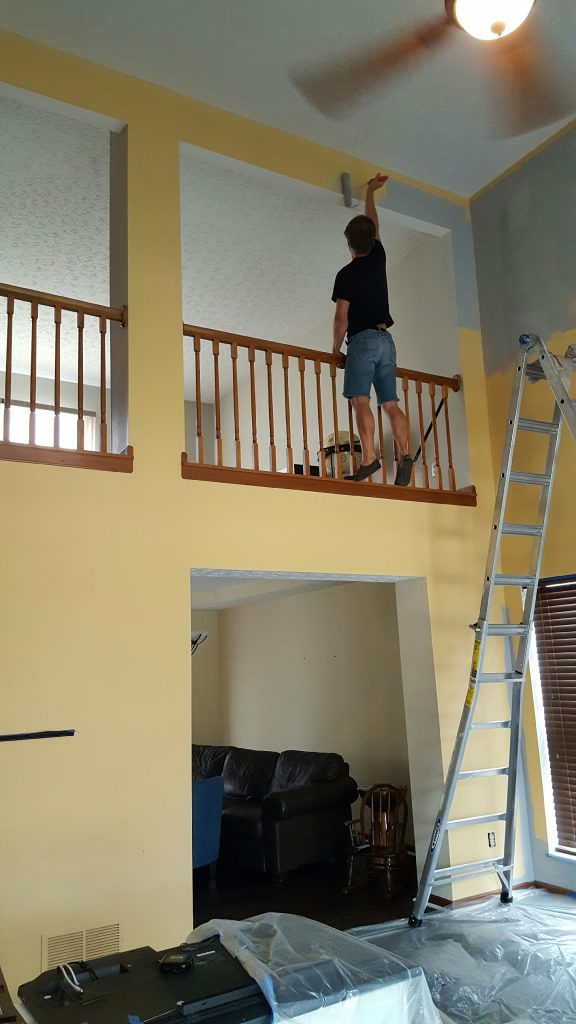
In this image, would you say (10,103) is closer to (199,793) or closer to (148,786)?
(148,786)

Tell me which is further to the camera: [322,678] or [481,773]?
[322,678]

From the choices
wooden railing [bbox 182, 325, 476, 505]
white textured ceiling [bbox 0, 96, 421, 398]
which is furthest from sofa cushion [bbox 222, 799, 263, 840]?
white textured ceiling [bbox 0, 96, 421, 398]

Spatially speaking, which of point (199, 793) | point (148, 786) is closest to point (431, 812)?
point (199, 793)

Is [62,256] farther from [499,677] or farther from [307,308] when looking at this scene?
[499,677]

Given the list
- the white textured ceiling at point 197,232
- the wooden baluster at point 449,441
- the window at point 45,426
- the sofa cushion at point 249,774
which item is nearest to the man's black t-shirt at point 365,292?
the white textured ceiling at point 197,232

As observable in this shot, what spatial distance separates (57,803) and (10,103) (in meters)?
3.92

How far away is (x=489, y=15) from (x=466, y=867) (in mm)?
4225

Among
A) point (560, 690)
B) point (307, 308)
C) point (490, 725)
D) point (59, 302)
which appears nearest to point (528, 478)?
point (490, 725)

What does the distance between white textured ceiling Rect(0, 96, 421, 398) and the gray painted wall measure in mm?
704

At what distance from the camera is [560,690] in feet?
15.6

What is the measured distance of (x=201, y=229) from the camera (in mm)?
5930

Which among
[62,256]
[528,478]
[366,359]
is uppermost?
[62,256]

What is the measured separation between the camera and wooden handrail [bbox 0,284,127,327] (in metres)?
3.72

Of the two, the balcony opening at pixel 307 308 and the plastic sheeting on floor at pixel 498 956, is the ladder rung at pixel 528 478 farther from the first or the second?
the plastic sheeting on floor at pixel 498 956
